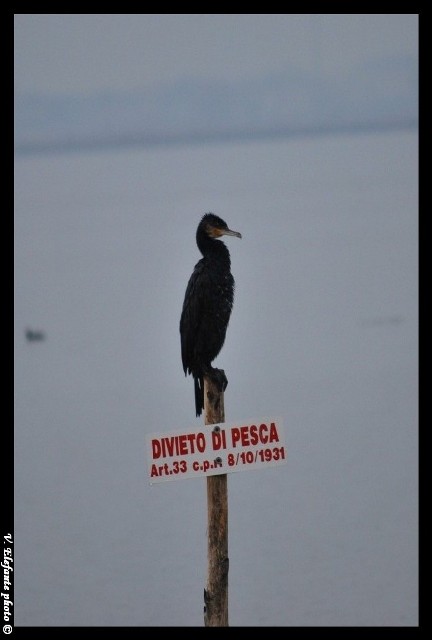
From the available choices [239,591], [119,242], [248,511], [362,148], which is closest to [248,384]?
[248,511]

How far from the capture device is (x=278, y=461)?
402cm


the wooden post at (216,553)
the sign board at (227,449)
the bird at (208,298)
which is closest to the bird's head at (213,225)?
the bird at (208,298)

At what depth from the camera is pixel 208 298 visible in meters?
4.96

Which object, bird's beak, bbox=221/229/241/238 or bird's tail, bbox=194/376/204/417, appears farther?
bird's beak, bbox=221/229/241/238

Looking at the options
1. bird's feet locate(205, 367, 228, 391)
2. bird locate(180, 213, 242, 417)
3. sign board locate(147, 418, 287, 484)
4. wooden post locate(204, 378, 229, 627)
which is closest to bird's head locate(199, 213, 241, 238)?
bird locate(180, 213, 242, 417)

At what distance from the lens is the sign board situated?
399 cm

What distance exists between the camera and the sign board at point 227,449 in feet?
13.1

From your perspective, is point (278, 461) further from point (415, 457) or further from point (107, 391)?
point (107, 391)

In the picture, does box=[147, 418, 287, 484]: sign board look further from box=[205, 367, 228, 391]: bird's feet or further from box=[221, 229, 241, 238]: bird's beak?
box=[221, 229, 241, 238]: bird's beak

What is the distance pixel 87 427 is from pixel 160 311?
4193 millimetres

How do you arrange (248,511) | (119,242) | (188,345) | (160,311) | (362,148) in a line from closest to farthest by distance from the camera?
(188,345), (248,511), (160,311), (119,242), (362,148)

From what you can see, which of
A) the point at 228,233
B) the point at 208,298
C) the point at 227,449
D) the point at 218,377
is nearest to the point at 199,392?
the point at 218,377

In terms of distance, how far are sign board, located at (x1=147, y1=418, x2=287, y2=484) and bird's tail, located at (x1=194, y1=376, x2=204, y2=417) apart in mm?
704

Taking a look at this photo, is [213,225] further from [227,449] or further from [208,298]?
[227,449]
